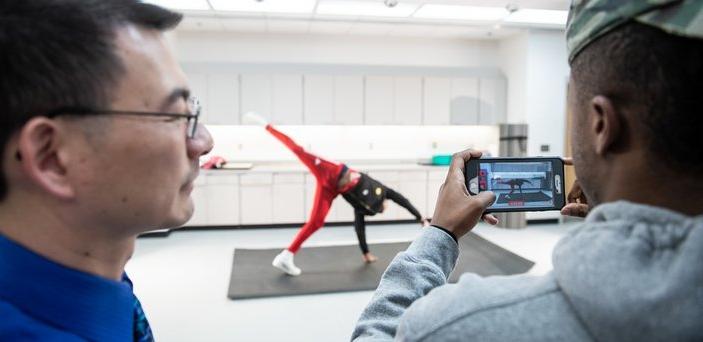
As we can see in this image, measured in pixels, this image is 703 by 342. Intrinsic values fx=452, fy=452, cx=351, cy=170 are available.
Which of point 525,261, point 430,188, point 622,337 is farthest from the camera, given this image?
point 430,188

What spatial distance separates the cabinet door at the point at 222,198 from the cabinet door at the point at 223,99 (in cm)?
77

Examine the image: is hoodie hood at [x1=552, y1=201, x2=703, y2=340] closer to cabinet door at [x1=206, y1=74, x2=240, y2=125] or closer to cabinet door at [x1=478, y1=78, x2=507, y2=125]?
cabinet door at [x1=206, y1=74, x2=240, y2=125]

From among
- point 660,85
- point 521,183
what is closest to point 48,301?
point 660,85

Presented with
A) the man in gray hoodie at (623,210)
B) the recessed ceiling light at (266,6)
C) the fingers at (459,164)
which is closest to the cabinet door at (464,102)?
the recessed ceiling light at (266,6)

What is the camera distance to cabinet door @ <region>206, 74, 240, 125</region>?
5848 mm

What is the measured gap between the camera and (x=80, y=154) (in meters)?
0.57

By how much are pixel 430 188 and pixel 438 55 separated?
2.01 metres

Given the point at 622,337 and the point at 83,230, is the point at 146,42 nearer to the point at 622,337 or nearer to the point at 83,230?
the point at 83,230

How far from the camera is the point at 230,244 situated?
5.03 meters

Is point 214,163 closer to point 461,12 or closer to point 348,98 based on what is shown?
point 348,98

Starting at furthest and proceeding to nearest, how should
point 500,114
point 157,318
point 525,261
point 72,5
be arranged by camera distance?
point 500,114
point 525,261
point 157,318
point 72,5

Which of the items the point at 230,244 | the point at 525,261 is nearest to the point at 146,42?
the point at 525,261

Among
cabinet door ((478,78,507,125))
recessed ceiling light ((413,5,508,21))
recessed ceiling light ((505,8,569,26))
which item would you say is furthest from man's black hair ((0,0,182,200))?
cabinet door ((478,78,507,125))

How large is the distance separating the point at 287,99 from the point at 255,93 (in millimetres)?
423
